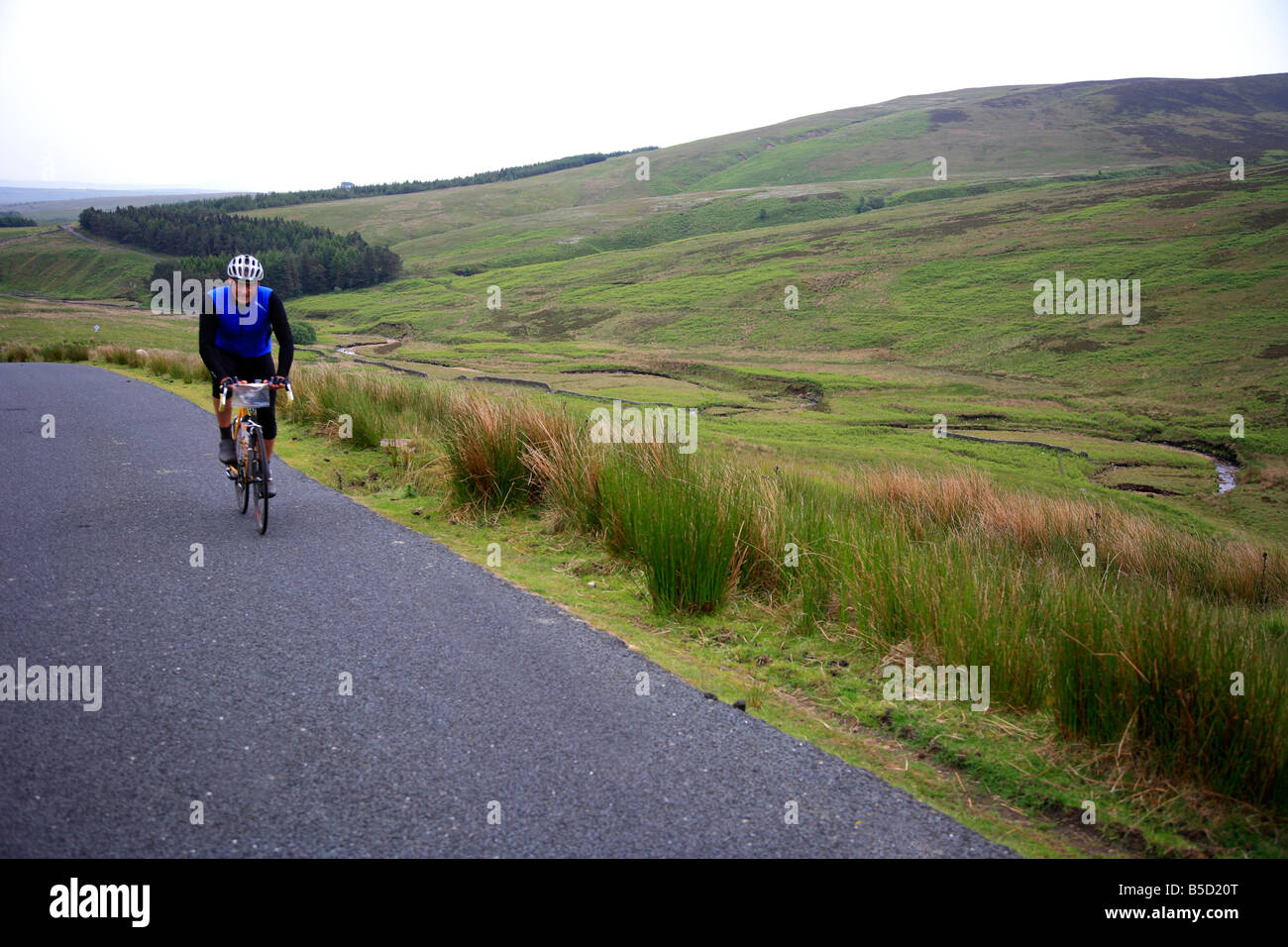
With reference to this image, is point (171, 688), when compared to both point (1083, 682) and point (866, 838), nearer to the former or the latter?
point (866, 838)

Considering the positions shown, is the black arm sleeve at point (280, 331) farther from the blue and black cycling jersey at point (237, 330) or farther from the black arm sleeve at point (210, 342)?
the black arm sleeve at point (210, 342)

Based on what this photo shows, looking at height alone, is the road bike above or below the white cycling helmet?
below

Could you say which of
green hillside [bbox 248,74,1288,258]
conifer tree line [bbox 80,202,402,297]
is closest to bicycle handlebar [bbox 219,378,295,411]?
conifer tree line [bbox 80,202,402,297]

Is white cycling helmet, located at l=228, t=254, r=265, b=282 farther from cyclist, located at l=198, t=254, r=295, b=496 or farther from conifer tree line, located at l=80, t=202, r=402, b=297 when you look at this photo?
conifer tree line, located at l=80, t=202, r=402, b=297

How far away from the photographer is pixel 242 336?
27.0ft

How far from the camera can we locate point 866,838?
344 cm

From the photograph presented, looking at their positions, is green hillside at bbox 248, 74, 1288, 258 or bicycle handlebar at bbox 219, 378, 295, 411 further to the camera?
green hillside at bbox 248, 74, 1288, 258

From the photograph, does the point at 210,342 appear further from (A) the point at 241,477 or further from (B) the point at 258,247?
(B) the point at 258,247

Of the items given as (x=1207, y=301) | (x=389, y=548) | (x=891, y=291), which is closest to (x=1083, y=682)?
(x=389, y=548)

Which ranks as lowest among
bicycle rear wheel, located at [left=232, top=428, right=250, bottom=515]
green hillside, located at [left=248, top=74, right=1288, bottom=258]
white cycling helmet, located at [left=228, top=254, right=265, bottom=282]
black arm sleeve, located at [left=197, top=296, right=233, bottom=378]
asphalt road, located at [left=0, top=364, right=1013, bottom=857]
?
asphalt road, located at [left=0, top=364, right=1013, bottom=857]

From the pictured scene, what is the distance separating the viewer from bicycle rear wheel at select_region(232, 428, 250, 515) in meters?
8.29

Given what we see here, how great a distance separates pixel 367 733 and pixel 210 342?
549 cm

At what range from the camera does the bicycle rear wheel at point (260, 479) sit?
7730 mm
